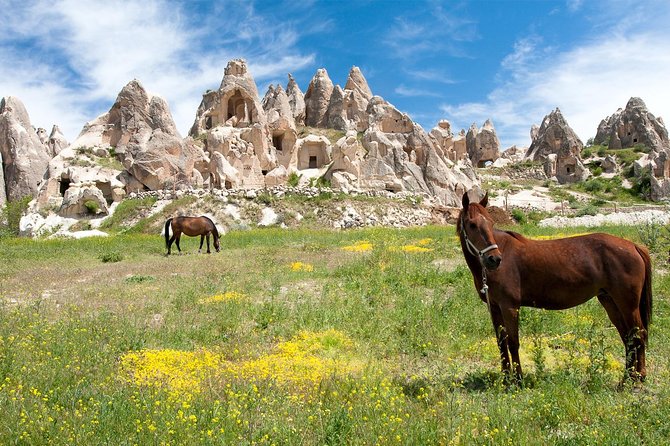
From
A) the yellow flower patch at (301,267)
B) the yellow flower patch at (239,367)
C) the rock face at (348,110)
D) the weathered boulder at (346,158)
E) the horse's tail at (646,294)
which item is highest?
the rock face at (348,110)

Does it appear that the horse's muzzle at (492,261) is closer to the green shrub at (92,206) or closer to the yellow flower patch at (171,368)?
the yellow flower patch at (171,368)

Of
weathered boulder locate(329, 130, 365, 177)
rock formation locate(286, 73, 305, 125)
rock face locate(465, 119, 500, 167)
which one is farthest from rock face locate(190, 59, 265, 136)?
rock face locate(465, 119, 500, 167)

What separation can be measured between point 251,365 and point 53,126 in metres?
82.6

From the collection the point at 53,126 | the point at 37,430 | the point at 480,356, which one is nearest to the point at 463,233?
the point at 480,356

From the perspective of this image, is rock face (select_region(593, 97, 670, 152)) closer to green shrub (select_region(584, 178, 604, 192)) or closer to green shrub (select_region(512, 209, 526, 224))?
green shrub (select_region(584, 178, 604, 192))

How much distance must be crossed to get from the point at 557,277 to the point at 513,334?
0.94m

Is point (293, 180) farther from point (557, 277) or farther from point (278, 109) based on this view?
point (557, 277)

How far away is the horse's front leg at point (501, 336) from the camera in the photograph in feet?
19.1

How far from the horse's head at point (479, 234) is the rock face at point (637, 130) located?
8515 cm

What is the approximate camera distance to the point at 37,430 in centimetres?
413

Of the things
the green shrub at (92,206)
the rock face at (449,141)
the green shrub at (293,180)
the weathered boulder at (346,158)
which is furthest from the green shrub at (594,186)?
the green shrub at (92,206)

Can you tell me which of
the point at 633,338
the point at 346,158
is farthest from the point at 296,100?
the point at 633,338

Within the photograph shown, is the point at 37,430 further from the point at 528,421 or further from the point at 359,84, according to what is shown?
the point at 359,84

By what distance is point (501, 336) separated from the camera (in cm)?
603
